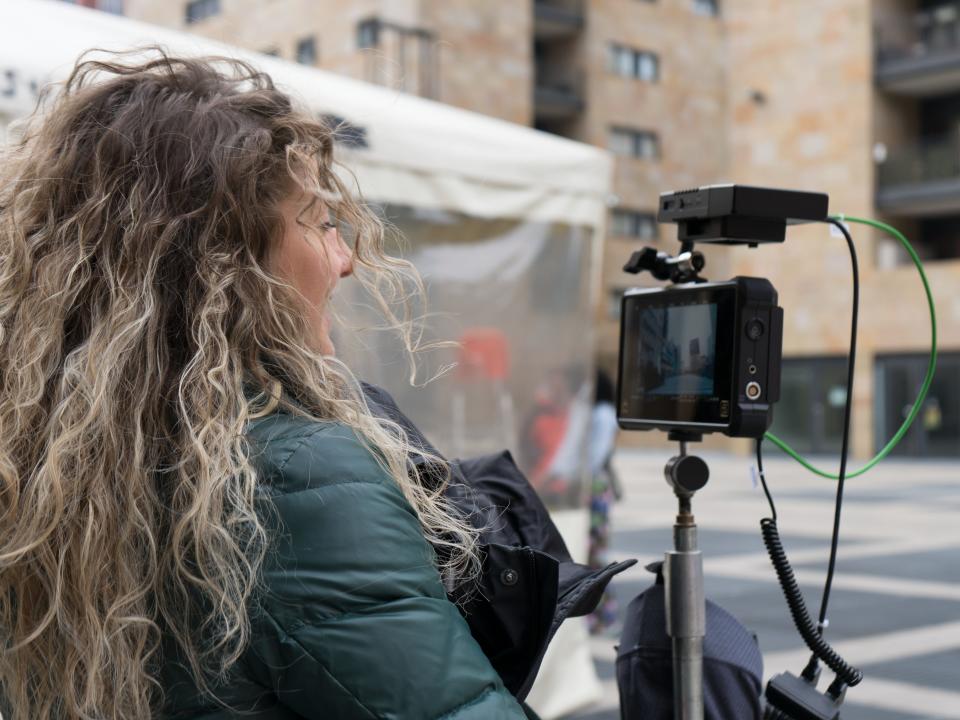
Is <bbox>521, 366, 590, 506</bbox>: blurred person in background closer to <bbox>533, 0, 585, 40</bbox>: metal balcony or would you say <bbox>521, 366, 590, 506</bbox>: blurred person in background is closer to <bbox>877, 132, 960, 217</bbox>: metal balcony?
<bbox>877, 132, 960, 217</bbox>: metal balcony

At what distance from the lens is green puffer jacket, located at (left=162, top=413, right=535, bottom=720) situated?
1.09 metres

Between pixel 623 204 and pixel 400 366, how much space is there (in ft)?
104

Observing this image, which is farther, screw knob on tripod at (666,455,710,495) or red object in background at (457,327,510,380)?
red object in background at (457,327,510,380)

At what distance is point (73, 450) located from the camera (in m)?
1.20

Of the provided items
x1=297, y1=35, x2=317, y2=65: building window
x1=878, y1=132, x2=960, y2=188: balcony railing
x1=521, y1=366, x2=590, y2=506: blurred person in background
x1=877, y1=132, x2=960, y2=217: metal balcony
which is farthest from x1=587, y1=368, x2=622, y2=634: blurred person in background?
x1=297, y1=35, x2=317, y2=65: building window

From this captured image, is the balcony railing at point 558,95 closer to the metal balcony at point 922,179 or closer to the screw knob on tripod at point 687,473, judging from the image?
the metal balcony at point 922,179

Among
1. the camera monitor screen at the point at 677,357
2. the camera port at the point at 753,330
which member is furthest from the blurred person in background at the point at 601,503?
the camera port at the point at 753,330

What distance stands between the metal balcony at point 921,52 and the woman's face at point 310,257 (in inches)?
1117

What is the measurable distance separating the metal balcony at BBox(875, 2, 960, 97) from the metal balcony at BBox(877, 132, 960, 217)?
4.65 feet

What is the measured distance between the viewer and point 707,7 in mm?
38156

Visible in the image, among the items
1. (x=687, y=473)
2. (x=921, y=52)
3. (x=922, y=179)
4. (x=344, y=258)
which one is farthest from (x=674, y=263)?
A: (x=921, y=52)

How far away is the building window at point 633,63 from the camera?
35.2 meters

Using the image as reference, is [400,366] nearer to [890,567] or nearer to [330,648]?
[330,648]

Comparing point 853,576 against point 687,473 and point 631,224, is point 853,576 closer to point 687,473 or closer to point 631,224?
point 687,473
